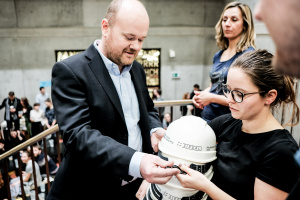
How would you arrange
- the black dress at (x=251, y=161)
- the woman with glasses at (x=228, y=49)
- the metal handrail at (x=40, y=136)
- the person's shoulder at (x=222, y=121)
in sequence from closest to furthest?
the black dress at (x=251, y=161), the person's shoulder at (x=222, y=121), the woman with glasses at (x=228, y=49), the metal handrail at (x=40, y=136)

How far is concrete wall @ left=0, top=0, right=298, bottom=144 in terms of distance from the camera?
8922mm

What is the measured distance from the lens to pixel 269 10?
0.62 m

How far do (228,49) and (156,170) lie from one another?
5.62ft

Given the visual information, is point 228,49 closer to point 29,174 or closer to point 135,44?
point 135,44

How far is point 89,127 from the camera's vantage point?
4.44 feet

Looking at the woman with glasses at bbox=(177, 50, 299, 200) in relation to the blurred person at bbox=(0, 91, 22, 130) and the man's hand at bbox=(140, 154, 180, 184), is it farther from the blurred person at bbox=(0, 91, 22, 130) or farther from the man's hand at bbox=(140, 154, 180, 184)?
the blurred person at bbox=(0, 91, 22, 130)

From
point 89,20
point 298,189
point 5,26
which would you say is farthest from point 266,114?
point 5,26

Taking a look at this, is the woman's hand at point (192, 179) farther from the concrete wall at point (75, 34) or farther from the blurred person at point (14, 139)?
the concrete wall at point (75, 34)

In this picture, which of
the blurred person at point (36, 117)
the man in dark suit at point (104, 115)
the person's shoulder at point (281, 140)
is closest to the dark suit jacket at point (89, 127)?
the man in dark suit at point (104, 115)

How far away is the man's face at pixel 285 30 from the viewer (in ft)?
1.85

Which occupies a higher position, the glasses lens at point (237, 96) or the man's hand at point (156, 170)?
the glasses lens at point (237, 96)

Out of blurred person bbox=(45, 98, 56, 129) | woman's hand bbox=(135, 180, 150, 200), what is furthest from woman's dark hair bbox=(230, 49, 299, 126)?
blurred person bbox=(45, 98, 56, 129)

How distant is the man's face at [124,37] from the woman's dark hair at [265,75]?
1.94ft

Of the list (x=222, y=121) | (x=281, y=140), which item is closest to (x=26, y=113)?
(x=222, y=121)
